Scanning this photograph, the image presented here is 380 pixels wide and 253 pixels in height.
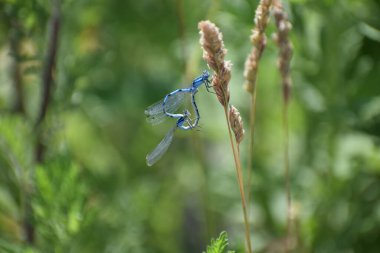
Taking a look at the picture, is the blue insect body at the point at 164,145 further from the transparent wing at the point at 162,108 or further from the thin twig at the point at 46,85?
the thin twig at the point at 46,85

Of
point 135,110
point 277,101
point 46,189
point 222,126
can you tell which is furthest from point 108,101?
point 46,189

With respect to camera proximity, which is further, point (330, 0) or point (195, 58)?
point (195, 58)

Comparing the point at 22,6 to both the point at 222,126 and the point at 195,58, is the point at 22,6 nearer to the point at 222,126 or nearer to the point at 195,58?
the point at 195,58

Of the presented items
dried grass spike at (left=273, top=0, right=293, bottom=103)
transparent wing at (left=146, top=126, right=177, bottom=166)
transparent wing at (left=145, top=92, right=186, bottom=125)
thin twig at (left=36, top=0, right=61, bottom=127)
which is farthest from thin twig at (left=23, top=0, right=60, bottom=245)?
dried grass spike at (left=273, top=0, right=293, bottom=103)

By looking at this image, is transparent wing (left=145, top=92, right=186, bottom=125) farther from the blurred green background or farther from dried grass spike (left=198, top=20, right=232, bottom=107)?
dried grass spike (left=198, top=20, right=232, bottom=107)

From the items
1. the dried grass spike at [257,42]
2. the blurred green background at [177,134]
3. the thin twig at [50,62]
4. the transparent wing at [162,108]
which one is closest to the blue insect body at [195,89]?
the transparent wing at [162,108]
